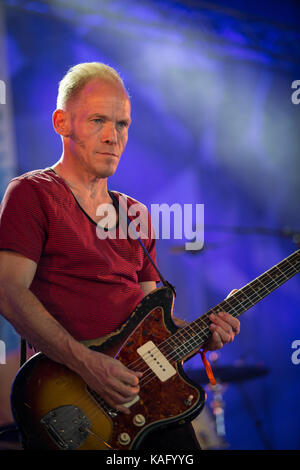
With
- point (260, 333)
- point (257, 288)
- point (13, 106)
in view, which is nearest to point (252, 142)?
point (260, 333)

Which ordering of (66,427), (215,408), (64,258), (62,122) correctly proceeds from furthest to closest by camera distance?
(215,408), (62,122), (64,258), (66,427)

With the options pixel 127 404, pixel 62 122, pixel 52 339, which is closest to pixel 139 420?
pixel 127 404

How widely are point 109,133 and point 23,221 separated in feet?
2.15

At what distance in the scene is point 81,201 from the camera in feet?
7.81

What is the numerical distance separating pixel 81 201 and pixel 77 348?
0.75 metres

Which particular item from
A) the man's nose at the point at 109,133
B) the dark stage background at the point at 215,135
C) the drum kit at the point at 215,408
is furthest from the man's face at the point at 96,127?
the drum kit at the point at 215,408

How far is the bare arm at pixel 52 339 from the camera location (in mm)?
1942

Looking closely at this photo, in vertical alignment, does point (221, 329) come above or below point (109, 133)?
below

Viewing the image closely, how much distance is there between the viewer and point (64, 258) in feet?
7.11

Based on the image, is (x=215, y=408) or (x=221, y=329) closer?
(x=221, y=329)

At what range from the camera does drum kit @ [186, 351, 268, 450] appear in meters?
4.50

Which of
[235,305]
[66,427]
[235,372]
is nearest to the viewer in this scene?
[66,427]

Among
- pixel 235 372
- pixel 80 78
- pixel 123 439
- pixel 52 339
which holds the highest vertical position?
pixel 80 78

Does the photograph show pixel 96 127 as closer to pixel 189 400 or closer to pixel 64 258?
pixel 64 258
